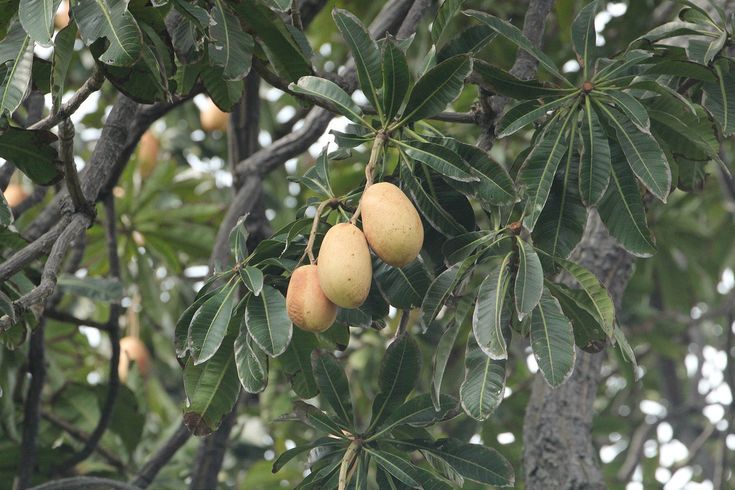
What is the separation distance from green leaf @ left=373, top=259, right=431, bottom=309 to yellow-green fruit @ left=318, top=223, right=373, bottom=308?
261 millimetres

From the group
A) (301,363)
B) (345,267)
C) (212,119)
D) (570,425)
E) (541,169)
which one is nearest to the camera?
(345,267)

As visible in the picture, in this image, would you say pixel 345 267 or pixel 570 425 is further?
pixel 570 425

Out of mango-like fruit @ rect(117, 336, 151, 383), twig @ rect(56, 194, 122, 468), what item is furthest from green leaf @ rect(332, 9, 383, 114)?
mango-like fruit @ rect(117, 336, 151, 383)

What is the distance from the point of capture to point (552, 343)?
1.29m

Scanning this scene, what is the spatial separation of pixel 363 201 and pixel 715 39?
575mm

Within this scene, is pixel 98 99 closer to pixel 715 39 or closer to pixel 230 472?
pixel 230 472

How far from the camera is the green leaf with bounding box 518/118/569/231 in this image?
133 cm

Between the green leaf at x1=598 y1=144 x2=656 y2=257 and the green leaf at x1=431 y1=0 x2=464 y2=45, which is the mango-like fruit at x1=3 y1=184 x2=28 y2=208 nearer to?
the green leaf at x1=431 y1=0 x2=464 y2=45

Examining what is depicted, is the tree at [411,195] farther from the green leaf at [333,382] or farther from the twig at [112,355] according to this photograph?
the twig at [112,355]

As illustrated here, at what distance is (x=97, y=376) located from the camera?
10.6ft

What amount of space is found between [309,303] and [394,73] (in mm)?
337

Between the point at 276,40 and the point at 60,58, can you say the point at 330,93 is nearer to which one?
the point at 276,40

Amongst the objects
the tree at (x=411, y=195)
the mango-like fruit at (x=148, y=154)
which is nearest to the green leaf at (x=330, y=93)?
the tree at (x=411, y=195)

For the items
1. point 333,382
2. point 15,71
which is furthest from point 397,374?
point 15,71
